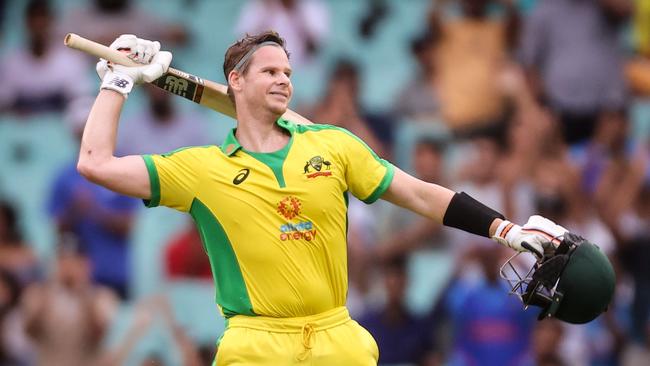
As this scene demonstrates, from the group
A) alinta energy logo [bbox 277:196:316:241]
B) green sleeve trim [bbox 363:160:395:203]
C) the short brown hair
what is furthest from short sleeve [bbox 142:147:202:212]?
green sleeve trim [bbox 363:160:395:203]

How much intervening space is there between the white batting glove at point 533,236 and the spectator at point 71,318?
6515 millimetres

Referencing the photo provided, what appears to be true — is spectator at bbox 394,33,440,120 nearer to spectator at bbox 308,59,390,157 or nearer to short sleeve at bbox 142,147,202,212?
spectator at bbox 308,59,390,157

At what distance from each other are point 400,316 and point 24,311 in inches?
140

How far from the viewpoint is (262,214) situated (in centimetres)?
627

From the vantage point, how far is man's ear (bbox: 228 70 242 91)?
661 centimetres

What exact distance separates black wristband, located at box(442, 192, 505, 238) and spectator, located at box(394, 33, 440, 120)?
20.2ft

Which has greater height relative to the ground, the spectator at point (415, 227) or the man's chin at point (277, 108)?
the spectator at point (415, 227)

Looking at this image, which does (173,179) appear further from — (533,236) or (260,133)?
(533,236)

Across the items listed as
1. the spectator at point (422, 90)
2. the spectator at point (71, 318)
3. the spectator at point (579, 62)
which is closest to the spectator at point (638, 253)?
the spectator at point (579, 62)

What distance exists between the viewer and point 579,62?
1241 cm

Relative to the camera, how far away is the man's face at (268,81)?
6457mm

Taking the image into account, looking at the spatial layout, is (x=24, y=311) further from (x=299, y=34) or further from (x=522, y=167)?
(x=522, y=167)

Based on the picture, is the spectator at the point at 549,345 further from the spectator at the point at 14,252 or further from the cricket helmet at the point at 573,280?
the cricket helmet at the point at 573,280

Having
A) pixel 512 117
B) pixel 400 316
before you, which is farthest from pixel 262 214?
pixel 512 117
